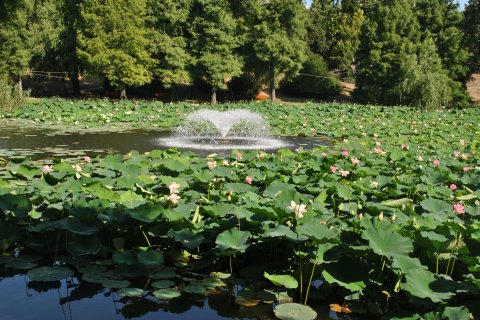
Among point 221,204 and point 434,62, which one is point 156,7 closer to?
point 434,62

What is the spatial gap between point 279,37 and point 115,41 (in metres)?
10.4

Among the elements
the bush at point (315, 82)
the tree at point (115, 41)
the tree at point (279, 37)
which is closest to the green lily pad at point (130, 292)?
the tree at point (115, 41)

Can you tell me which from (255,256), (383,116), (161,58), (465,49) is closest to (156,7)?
(161,58)

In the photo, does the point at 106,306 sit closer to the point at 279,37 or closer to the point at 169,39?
the point at 169,39

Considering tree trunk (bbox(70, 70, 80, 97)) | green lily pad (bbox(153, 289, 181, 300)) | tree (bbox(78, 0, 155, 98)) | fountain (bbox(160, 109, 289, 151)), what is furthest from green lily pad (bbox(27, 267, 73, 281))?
tree trunk (bbox(70, 70, 80, 97))

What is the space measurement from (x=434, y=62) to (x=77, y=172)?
31.1 metres

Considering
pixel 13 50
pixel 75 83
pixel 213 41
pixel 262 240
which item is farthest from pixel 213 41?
pixel 262 240

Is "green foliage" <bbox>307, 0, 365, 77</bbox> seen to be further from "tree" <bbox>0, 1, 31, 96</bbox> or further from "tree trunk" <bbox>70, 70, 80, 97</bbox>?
"tree" <bbox>0, 1, 31, 96</bbox>

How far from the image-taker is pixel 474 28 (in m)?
38.3

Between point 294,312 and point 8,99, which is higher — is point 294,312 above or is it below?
below

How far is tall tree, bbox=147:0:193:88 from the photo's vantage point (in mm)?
29453

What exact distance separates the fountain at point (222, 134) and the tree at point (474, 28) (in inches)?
1058

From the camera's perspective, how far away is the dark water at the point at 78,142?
31.8ft

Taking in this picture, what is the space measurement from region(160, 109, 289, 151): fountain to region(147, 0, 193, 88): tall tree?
1244 cm
